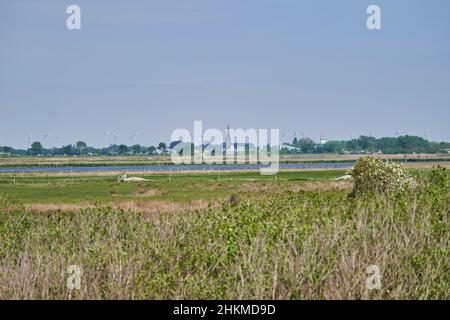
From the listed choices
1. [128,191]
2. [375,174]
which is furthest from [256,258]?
[128,191]

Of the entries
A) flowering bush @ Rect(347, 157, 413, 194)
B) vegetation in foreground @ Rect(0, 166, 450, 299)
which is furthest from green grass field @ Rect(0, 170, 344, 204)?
vegetation in foreground @ Rect(0, 166, 450, 299)

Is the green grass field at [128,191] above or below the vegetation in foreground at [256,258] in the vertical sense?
below

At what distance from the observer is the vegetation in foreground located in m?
14.3

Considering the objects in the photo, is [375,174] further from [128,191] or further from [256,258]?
[128,191]

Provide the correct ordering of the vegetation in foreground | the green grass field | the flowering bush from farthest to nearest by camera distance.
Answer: the green grass field → the flowering bush → the vegetation in foreground

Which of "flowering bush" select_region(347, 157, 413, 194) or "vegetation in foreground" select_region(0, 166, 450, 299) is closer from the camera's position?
"vegetation in foreground" select_region(0, 166, 450, 299)

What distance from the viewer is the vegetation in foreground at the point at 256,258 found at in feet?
46.8

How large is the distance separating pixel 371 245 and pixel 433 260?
1.46m

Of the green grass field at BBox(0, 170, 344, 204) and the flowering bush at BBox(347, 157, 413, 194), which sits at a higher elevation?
the flowering bush at BBox(347, 157, 413, 194)

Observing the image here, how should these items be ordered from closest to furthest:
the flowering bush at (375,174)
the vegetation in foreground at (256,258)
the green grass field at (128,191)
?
1. the vegetation in foreground at (256,258)
2. the flowering bush at (375,174)
3. the green grass field at (128,191)

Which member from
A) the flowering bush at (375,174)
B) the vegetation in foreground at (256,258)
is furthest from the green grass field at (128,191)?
the vegetation in foreground at (256,258)

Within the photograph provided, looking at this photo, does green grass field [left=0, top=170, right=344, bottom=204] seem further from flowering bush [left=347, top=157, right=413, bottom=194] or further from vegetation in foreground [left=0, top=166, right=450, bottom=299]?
vegetation in foreground [left=0, top=166, right=450, bottom=299]

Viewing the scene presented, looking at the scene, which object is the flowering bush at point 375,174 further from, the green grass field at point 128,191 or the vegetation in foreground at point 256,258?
the vegetation in foreground at point 256,258
